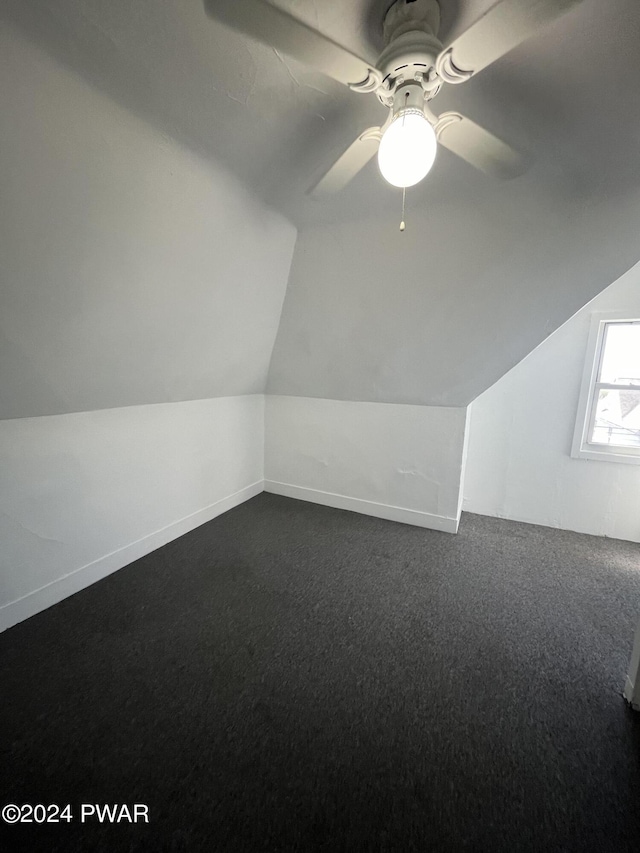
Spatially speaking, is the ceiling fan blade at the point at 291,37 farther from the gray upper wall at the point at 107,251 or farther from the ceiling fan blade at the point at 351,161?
the gray upper wall at the point at 107,251

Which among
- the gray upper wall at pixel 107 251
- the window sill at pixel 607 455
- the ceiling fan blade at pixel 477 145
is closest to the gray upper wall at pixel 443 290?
the gray upper wall at pixel 107 251

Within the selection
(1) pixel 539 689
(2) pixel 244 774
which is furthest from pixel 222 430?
(1) pixel 539 689

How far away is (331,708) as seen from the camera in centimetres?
135

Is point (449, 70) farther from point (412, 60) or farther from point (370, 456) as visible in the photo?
point (370, 456)

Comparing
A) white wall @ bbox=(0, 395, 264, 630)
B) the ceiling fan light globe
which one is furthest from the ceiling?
white wall @ bbox=(0, 395, 264, 630)

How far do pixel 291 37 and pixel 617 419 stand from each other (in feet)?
10.6

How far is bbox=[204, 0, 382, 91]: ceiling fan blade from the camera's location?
711mm

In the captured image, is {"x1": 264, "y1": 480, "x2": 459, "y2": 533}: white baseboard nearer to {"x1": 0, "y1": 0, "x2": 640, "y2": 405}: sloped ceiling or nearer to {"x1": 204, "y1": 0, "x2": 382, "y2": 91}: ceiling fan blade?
{"x1": 0, "y1": 0, "x2": 640, "y2": 405}: sloped ceiling

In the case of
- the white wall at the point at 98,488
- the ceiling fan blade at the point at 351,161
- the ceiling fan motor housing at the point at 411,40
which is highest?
the ceiling fan motor housing at the point at 411,40

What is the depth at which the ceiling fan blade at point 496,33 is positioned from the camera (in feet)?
2.18

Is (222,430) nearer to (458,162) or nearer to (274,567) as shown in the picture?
(274,567)

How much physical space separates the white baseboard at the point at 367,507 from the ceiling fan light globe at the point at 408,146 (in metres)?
2.42

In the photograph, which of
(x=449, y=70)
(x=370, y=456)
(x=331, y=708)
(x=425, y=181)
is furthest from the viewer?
(x=370, y=456)

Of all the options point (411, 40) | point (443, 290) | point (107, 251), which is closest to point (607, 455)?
point (443, 290)
